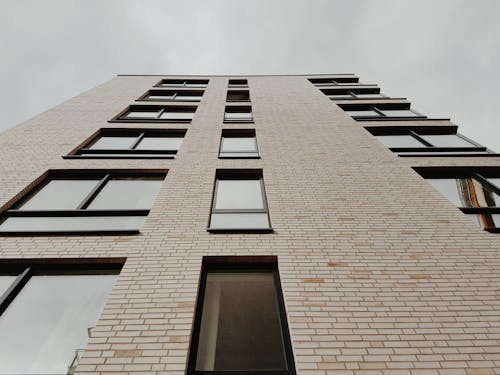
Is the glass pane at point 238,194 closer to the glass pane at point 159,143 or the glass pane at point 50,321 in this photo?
the glass pane at point 50,321

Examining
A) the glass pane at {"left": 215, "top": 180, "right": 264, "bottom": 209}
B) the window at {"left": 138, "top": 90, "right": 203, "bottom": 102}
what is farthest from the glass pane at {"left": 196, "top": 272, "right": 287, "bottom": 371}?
the window at {"left": 138, "top": 90, "right": 203, "bottom": 102}

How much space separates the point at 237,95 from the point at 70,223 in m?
10.7

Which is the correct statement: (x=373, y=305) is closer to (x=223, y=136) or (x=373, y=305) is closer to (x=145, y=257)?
(x=145, y=257)

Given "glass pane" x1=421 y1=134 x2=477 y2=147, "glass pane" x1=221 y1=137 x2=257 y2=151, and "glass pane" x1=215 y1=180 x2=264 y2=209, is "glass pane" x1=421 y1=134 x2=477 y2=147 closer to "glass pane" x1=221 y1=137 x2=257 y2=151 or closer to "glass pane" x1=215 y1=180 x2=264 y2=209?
"glass pane" x1=221 y1=137 x2=257 y2=151

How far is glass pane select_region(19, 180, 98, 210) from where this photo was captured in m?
5.38

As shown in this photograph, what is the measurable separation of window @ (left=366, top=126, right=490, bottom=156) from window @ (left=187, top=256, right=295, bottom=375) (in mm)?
5739

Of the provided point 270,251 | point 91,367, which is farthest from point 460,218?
point 91,367

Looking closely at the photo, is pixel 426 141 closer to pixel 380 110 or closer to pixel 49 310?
pixel 380 110

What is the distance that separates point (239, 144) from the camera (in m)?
8.22

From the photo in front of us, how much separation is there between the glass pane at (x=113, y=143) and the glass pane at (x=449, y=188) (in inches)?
333

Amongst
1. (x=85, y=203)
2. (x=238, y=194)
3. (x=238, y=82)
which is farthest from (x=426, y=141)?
(x=238, y=82)

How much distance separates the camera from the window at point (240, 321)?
2975 millimetres

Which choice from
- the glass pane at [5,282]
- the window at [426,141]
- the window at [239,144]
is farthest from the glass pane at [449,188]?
the glass pane at [5,282]

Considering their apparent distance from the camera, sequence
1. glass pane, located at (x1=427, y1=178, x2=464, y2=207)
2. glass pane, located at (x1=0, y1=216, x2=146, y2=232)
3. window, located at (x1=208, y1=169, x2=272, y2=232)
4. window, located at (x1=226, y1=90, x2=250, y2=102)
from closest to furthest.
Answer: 1. glass pane, located at (x1=0, y1=216, x2=146, y2=232)
2. window, located at (x1=208, y1=169, x2=272, y2=232)
3. glass pane, located at (x1=427, y1=178, x2=464, y2=207)
4. window, located at (x1=226, y1=90, x2=250, y2=102)
